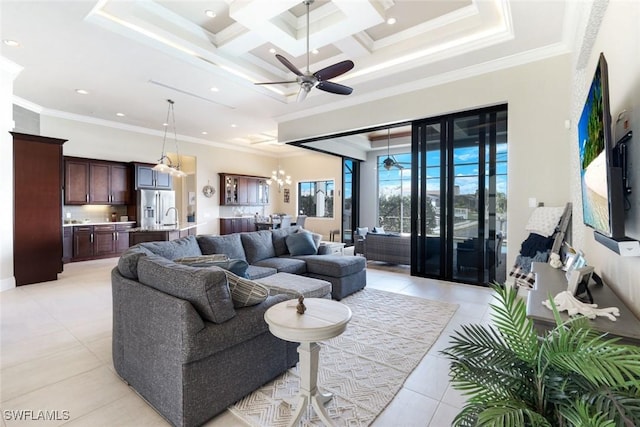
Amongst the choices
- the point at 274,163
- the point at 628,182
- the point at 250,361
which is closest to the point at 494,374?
the point at 628,182

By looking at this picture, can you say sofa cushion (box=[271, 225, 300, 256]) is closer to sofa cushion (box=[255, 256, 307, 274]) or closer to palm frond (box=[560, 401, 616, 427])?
sofa cushion (box=[255, 256, 307, 274])

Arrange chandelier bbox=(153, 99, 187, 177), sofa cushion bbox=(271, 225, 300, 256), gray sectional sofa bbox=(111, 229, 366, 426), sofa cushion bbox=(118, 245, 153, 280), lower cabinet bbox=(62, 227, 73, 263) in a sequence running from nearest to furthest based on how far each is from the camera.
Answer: gray sectional sofa bbox=(111, 229, 366, 426)
sofa cushion bbox=(118, 245, 153, 280)
sofa cushion bbox=(271, 225, 300, 256)
chandelier bbox=(153, 99, 187, 177)
lower cabinet bbox=(62, 227, 73, 263)

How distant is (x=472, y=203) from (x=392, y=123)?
192 centimetres

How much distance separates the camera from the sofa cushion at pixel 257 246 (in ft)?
14.5

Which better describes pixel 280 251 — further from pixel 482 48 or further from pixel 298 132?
pixel 482 48

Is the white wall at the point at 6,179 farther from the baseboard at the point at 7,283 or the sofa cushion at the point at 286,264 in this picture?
the sofa cushion at the point at 286,264

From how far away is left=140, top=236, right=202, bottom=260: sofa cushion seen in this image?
11.0ft

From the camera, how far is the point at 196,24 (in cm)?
Answer: 392

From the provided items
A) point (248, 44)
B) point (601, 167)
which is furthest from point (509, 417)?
point (248, 44)

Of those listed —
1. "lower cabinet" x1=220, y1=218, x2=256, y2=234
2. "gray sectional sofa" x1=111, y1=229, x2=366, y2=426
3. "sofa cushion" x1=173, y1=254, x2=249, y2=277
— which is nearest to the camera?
"gray sectional sofa" x1=111, y1=229, x2=366, y2=426

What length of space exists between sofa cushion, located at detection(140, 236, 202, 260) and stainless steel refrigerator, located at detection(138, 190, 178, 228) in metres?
4.06

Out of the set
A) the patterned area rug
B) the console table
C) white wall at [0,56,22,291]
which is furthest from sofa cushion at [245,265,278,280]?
white wall at [0,56,22,291]

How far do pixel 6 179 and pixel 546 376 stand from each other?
667 centimetres

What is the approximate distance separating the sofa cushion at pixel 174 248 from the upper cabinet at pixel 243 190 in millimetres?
5724
